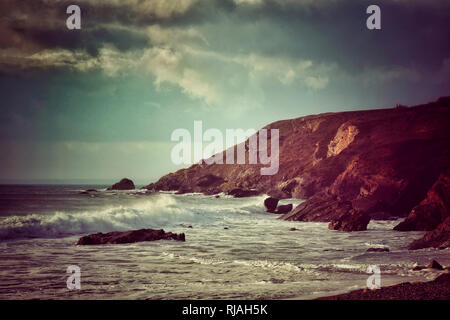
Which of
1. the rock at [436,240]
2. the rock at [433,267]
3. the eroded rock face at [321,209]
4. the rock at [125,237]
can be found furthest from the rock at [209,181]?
the rock at [433,267]

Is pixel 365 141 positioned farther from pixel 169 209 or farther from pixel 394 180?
pixel 169 209

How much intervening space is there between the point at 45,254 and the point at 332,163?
188ft

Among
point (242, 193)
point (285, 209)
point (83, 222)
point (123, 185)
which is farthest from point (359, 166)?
point (123, 185)

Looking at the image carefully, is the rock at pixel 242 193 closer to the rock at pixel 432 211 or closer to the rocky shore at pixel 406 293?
the rock at pixel 432 211

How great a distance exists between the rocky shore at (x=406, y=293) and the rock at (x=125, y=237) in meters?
14.3

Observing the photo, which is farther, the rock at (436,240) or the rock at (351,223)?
the rock at (351,223)

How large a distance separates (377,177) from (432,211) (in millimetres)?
17225

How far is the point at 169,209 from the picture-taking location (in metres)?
39.4

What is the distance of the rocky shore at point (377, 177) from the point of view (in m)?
27.4

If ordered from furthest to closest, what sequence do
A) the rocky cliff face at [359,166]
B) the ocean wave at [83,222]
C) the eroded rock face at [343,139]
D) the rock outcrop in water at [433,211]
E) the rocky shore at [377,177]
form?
the eroded rock face at [343,139], the rocky cliff face at [359,166], the rocky shore at [377,177], the rock outcrop in water at [433,211], the ocean wave at [83,222]

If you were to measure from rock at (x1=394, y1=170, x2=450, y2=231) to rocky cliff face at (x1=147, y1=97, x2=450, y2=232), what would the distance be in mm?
3943

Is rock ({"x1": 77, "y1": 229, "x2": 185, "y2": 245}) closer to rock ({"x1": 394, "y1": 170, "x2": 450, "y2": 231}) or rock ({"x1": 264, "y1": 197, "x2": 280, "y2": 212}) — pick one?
rock ({"x1": 394, "y1": 170, "x2": 450, "y2": 231})
